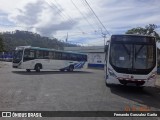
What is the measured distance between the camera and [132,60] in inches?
560

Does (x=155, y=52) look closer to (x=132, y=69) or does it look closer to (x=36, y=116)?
→ (x=132, y=69)

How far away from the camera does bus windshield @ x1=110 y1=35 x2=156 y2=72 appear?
14102 millimetres

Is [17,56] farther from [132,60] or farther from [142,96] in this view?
[142,96]

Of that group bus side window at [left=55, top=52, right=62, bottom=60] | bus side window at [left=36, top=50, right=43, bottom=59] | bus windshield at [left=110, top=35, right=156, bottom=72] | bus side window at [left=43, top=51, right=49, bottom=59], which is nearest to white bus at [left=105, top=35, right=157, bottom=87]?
bus windshield at [left=110, top=35, right=156, bottom=72]

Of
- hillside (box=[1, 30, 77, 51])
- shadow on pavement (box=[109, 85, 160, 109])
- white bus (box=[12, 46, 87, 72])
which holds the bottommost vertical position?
shadow on pavement (box=[109, 85, 160, 109])

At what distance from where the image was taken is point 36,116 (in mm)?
7844

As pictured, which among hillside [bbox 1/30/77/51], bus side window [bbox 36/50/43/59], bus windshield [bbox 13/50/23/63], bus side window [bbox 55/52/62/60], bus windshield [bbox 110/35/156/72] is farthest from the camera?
hillside [bbox 1/30/77/51]

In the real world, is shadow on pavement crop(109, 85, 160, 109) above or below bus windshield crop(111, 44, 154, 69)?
below

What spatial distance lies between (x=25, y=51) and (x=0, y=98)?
59.0ft

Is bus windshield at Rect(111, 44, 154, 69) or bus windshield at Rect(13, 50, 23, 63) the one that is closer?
bus windshield at Rect(111, 44, 154, 69)

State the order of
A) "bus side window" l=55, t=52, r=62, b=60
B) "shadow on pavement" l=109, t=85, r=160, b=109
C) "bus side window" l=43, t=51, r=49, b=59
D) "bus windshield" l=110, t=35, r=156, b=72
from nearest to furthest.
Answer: "shadow on pavement" l=109, t=85, r=160, b=109
"bus windshield" l=110, t=35, r=156, b=72
"bus side window" l=43, t=51, r=49, b=59
"bus side window" l=55, t=52, r=62, b=60

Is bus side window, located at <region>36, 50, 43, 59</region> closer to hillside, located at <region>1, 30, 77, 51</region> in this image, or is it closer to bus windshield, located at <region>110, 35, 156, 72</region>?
bus windshield, located at <region>110, 35, 156, 72</region>

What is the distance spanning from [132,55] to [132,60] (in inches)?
10.9

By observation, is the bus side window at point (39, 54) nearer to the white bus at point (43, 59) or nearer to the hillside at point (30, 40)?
Answer: the white bus at point (43, 59)
